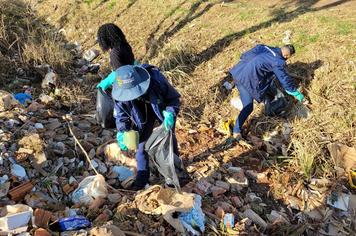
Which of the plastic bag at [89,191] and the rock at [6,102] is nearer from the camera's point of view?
the plastic bag at [89,191]

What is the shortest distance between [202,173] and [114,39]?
1.61m

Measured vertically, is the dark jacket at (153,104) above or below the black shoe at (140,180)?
above

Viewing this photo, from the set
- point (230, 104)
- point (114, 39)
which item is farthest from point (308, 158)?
point (114, 39)

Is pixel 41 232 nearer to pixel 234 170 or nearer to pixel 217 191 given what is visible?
pixel 217 191

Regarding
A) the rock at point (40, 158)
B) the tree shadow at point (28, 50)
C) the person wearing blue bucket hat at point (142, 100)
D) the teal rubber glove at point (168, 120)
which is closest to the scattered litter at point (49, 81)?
the tree shadow at point (28, 50)

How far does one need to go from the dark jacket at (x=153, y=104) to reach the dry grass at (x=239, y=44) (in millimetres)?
1725

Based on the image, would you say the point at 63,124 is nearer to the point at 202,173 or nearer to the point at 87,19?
the point at 202,173

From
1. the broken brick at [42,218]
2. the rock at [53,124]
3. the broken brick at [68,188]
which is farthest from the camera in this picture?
the rock at [53,124]

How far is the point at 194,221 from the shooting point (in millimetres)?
3396

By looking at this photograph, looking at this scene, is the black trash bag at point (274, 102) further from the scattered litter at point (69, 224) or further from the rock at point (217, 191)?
the scattered litter at point (69, 224)

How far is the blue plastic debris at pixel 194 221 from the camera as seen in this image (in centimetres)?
335

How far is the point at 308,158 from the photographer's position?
176 inches

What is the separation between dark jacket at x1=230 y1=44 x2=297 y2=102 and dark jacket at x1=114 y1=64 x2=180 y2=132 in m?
1.48

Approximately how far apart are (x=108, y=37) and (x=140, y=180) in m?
1.33
